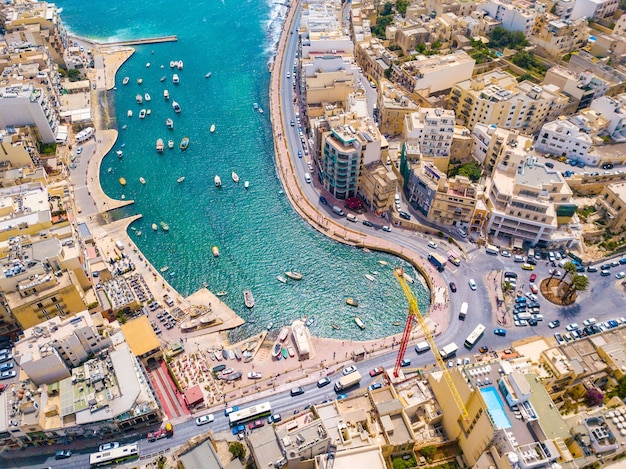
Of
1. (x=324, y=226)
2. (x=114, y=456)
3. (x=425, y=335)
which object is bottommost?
(x=114, y=456)

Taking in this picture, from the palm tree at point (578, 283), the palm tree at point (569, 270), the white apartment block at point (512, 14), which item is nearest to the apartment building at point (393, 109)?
the white apartment block at point (512, 14)

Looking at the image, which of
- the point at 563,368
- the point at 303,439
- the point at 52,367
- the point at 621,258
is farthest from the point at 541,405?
the point at 52,367

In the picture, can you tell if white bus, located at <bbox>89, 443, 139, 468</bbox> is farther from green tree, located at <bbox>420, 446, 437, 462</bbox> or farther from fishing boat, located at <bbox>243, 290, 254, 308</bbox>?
green tree, located at <bbox>420, 446, 437, 462</bbox>

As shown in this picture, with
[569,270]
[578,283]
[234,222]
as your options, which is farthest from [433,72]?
[578,283]

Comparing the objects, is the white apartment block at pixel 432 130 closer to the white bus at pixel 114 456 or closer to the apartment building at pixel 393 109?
the apartment building at pixel 393 109

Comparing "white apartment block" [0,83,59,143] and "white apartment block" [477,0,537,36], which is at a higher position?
"white apartment block" [477,0,537,36]

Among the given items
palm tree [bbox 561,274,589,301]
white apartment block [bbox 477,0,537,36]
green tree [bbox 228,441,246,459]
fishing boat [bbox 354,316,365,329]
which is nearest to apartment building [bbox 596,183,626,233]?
palm tree [bbox 561,274,589,301]

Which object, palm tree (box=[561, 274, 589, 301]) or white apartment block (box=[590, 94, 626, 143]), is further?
white apartment block (box=[590, 94, 626, 143])

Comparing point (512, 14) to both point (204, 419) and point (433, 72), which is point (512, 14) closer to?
point (433, 72)
